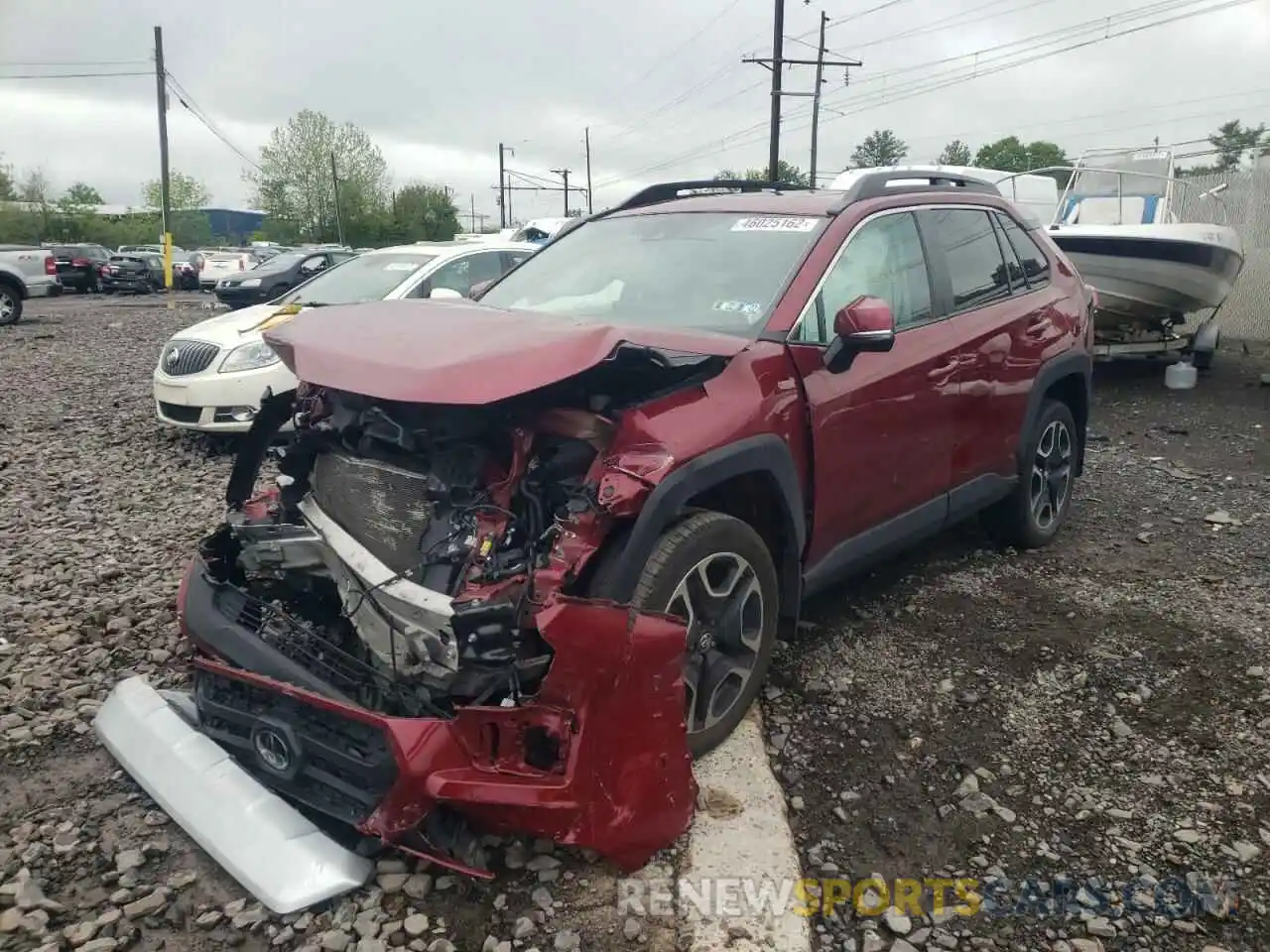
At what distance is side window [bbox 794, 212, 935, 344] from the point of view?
3.55 meters

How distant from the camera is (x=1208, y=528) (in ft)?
18.7

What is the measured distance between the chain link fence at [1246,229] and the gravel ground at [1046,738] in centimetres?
990

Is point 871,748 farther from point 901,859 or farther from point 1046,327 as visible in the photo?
point 1046,327

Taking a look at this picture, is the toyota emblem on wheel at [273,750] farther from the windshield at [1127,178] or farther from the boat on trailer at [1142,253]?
the windshield at [1127,178]

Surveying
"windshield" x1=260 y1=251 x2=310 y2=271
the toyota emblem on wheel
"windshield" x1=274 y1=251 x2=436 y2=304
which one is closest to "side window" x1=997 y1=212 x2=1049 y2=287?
the toyota emblem on wheel

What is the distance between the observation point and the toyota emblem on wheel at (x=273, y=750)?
2637 millimetres

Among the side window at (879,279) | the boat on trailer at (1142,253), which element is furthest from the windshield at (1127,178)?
the side window at (879,279)

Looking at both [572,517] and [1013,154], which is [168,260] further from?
[1013,154]

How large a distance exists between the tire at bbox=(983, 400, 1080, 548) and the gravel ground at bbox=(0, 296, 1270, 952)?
0.14 metres

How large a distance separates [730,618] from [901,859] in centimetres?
86

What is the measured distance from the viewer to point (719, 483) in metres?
3.02

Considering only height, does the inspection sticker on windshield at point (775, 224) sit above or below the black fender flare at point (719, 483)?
above

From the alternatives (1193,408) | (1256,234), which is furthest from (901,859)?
(1256,234)

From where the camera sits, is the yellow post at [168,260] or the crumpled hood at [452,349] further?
the yellow post at [168,260]
